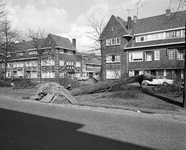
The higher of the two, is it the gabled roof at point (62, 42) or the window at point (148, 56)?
the gabled roof at point (62, 42)

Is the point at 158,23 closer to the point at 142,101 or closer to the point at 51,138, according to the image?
the point at 142,101

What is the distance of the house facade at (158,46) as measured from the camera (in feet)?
96.5

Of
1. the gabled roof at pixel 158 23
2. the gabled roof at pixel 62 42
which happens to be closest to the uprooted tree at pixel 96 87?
the gabled roof at pixel 158 23

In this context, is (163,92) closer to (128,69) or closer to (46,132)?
(46,132)

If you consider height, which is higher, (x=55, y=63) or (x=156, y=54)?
(x=156, y=54)

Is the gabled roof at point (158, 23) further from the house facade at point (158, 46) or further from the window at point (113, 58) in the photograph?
the window at point (113, 58)

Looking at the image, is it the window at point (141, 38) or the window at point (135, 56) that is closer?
the window at point (135, 56)

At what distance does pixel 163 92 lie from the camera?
13.0 m

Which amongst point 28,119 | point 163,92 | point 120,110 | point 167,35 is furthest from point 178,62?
point 28,119

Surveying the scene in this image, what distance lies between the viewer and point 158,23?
33469 millimetres

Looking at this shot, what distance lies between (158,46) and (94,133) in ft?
94.4

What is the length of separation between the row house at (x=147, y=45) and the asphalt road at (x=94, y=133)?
67.4 ft

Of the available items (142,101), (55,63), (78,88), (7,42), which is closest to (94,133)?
(142,101)

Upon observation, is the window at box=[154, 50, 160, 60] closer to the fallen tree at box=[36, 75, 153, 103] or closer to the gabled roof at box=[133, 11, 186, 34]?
the gabled roof at box=[133, 11, 186, 34]
